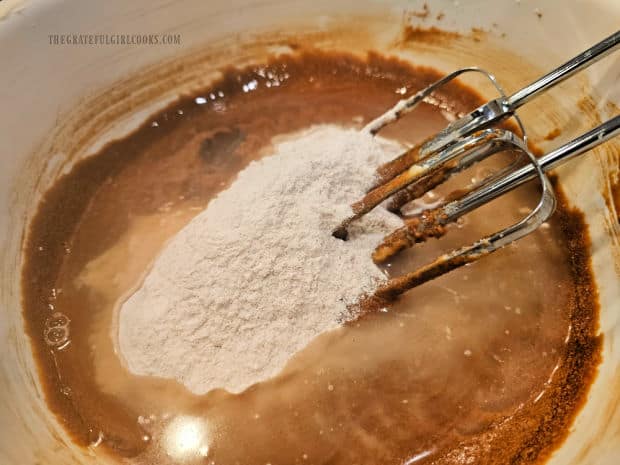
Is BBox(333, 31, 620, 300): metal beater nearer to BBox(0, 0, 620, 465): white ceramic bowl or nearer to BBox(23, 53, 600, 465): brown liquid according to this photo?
BBox(23, 53, 600, 465): brown liquid

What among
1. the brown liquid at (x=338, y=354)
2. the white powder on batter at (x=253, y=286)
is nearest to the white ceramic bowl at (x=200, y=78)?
the brown liquid at (x=338, y=354)

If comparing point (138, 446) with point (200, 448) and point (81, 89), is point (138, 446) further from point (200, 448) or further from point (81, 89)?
point (81, 89)

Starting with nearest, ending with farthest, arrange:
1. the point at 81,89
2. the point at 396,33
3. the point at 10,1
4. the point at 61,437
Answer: the point at 61,437 → the point at 10,1 → the point at 81,89 → the point at 396,33

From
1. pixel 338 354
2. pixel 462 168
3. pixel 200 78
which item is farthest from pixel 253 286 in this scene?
pixel 200 78

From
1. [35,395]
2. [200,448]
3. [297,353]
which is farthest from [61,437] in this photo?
[297,353]

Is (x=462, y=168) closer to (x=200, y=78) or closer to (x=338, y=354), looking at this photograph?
(x=338, y=354)

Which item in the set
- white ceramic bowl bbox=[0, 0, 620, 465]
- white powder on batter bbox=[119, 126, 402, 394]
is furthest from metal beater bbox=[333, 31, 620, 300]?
white ceramic bowl bbox=[0, 0, 620, 465]

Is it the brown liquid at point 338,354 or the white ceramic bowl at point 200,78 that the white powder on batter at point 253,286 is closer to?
the brown liquid at point 338,354
